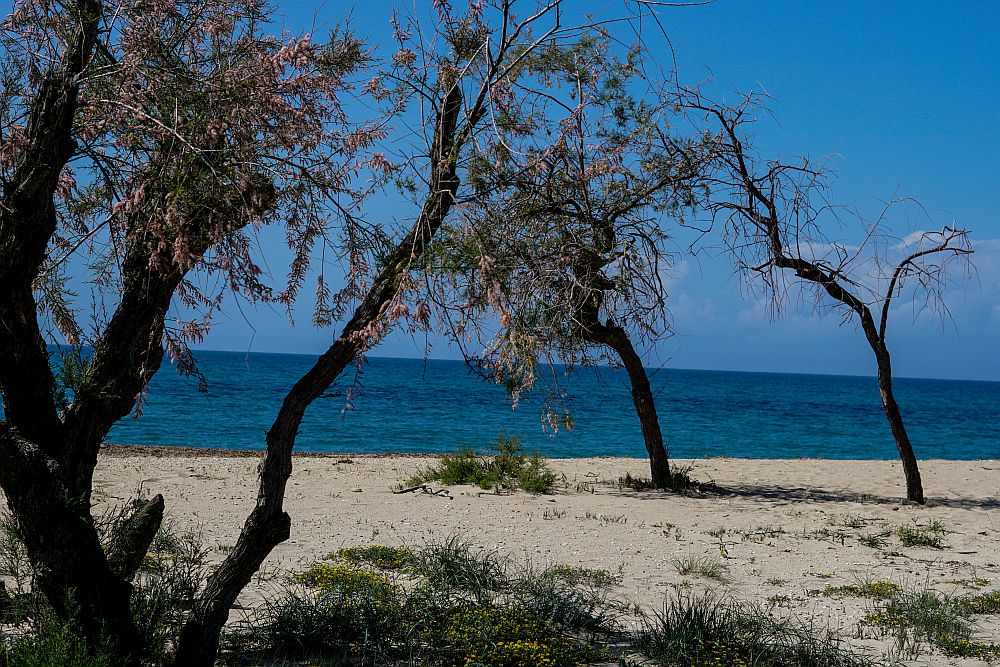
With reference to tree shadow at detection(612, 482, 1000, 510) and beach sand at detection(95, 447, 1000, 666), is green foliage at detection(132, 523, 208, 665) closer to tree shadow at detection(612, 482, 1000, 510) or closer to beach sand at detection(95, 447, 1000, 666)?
beach sand at detection(95, 447, 1000, 666)

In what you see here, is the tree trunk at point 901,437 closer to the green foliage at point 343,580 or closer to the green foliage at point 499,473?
the green foliage at point 499,473

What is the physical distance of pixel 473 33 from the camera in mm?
6129

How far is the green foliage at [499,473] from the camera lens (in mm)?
13352

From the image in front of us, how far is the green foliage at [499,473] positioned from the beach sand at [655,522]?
1.15ft

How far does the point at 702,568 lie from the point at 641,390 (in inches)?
230

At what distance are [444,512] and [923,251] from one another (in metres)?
8.21

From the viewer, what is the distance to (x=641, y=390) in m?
13.9

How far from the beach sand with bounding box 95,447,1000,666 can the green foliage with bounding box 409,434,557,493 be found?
35cm

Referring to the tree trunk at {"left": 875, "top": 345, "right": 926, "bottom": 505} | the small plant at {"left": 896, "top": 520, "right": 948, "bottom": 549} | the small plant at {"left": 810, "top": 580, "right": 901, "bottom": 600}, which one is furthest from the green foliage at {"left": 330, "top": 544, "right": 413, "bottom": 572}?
the tree trunk at {"left": 875, "top": 345, "right": 926, "bottom": 505}

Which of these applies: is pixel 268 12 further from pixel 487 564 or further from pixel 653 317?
pixel 653 317

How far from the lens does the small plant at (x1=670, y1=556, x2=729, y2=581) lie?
8164 millimetres

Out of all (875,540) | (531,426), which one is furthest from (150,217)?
(531,426)

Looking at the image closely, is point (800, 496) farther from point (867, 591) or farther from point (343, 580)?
point (343, 580)

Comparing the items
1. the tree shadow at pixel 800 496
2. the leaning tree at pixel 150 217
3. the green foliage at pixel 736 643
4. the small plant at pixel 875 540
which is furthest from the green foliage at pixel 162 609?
the tree shadow at pixel 800 496
